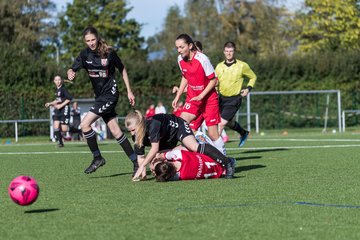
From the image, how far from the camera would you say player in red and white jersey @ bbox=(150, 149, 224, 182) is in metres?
9.91

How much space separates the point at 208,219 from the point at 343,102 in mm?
29718

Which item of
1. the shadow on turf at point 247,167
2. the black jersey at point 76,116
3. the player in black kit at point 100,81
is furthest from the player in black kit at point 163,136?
the black jersey at point 76,116

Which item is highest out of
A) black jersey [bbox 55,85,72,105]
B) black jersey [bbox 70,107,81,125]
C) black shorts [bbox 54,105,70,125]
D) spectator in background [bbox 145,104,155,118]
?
black jersey [bbox 55,85,72,105]

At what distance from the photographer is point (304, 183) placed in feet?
30.7

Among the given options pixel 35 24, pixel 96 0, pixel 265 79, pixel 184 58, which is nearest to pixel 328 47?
pixel 265 79

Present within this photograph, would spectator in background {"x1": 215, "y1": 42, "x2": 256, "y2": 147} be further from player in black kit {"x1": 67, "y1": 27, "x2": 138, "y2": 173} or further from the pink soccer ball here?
the pink soccer ball

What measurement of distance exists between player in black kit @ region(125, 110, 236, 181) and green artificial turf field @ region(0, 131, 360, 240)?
29 cm

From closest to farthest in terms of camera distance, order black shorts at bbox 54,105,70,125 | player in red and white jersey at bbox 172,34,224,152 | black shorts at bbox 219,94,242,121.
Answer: player in red and white jersey at bbox 172,34,224,152 → black shorts at bbox 219,94,242,121 → black shorts at bbox 54,105,70,125

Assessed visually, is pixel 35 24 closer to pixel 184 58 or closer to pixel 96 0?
pixel 96 0

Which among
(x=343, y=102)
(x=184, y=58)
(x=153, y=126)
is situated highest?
(x=184, y=58)

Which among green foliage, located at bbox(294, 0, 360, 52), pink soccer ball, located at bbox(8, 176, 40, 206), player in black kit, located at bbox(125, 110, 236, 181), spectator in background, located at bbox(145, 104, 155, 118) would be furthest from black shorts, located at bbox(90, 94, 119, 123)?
green foliage, located at bbox(294, 0, 360, 52)

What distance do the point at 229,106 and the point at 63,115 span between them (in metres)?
7.63

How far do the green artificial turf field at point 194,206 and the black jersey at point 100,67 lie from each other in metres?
1.24

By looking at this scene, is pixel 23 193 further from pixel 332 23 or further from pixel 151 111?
pixel 332 23
